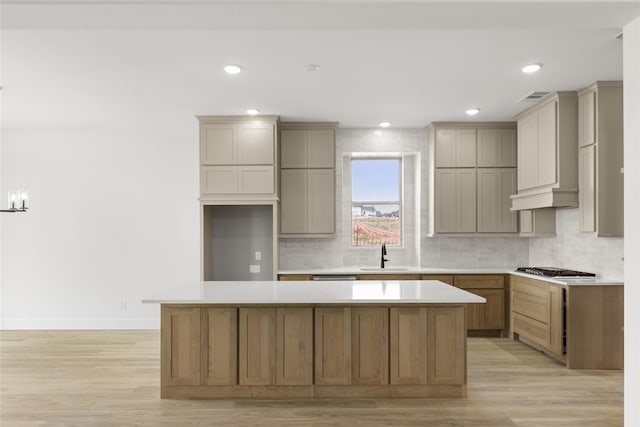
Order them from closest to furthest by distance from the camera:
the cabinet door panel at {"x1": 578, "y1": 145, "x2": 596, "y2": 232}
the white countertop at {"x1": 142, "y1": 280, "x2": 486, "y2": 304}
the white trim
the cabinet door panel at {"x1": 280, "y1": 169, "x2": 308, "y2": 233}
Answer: the white countertop at {"x1": 142, "y1": 280, "x2": 486, "y2": 304}, the cabinet door panel at {"x1": 578, "y1": 145, "x2": 596, "y2": 232}, the cabinet door panel at {"x1": 280, "y1": 169, "x2": 308, "y2": 233}, the white trim

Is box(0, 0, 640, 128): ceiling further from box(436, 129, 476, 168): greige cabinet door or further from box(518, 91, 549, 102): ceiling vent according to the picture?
box(436, 129, 476, 168): greige cabinet door

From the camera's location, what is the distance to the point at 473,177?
5.94m

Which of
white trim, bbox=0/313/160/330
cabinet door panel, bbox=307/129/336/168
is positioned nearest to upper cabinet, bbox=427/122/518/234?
cabinet door panel, bbox=307/129/336/168

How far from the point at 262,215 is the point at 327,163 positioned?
1127mm

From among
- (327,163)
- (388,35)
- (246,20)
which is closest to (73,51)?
(246,20)

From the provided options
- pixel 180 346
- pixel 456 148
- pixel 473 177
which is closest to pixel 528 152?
pixel 473 177

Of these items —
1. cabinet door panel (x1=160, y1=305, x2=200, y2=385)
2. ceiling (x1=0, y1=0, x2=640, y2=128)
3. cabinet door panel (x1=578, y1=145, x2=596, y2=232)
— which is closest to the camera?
ceiling (x1=0, y1=0, x2=640, y2=128)

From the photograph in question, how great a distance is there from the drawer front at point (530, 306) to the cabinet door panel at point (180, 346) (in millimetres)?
3358

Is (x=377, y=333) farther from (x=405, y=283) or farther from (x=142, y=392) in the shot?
(x=142, y=392)

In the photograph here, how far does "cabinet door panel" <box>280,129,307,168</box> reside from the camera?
5871mm

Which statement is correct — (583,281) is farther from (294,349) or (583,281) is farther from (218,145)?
(218,145)

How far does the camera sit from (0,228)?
20.6 ft

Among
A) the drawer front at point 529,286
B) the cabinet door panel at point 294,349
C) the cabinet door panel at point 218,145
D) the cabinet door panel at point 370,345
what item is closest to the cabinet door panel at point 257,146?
the cabinet door panel at point 218,145

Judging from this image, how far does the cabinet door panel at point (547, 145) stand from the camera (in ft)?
15.6
